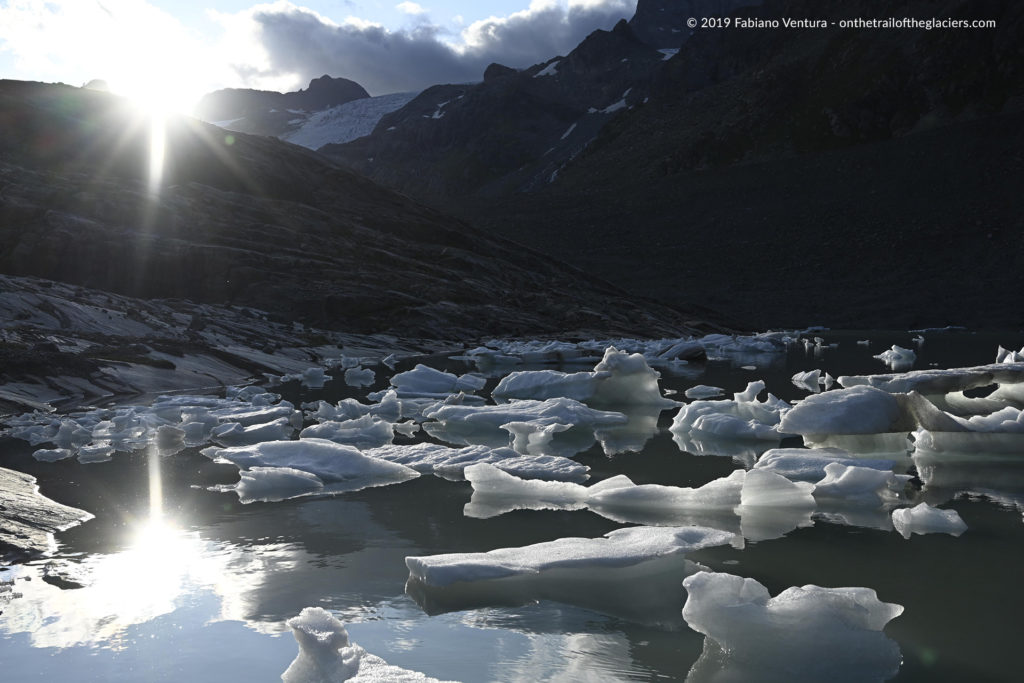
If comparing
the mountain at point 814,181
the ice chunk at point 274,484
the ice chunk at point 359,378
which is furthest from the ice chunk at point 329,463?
the mountain at point 814,181

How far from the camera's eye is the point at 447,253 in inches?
1751

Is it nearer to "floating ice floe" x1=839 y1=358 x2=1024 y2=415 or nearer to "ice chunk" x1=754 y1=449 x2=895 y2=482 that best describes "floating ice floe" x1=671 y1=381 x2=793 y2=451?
"floating ice floe" x1=839 y1=358 x2=1024 y2=415

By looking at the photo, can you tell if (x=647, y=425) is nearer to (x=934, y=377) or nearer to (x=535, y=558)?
(x=934, y=377)

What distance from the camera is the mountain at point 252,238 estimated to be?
111ft

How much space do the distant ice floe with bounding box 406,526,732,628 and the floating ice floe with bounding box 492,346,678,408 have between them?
757 centimetres

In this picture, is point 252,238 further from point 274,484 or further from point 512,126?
point 512,126

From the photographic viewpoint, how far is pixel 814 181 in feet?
238

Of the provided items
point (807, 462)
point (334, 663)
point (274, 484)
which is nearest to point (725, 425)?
point (807, 462)

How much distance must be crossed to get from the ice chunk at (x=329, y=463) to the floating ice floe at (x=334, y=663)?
3.60m

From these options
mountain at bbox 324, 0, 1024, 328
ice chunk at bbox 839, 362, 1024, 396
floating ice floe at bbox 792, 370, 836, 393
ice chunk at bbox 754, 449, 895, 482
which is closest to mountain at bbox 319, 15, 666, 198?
mountain at bbox 324, 0, 1024, 328

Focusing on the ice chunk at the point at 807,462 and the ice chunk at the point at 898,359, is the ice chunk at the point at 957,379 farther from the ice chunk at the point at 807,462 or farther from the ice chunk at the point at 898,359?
the ice chunk at the point at 898,359

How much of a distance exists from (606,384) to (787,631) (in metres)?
9.10

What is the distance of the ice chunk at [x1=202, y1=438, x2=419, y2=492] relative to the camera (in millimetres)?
7043

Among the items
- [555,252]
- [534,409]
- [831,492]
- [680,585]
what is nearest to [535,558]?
[680,585]
